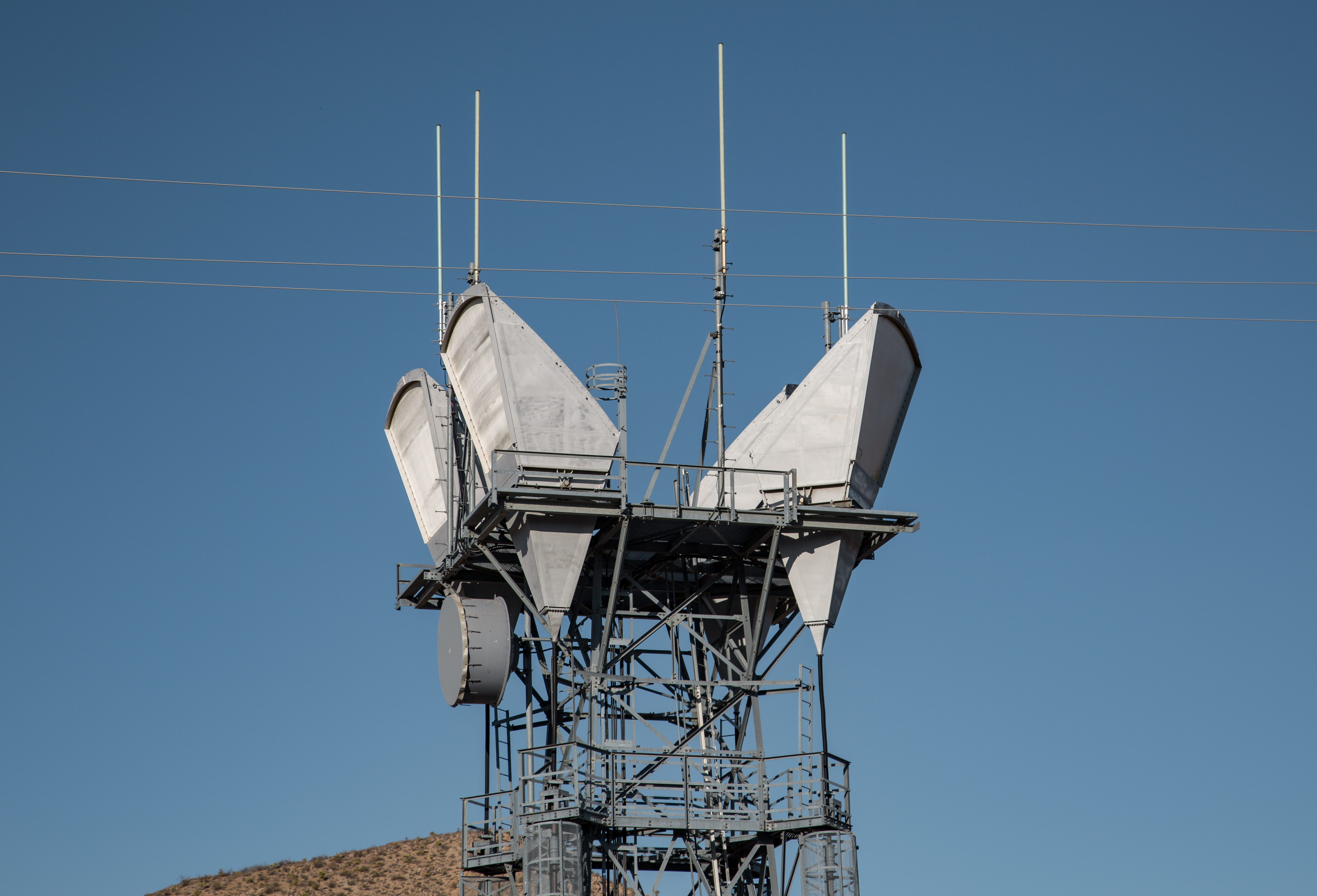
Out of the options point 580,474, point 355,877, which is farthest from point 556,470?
point 355,877

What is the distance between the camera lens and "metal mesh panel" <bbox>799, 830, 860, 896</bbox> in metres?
37.6

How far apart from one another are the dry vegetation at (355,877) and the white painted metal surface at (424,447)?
29.1 metres

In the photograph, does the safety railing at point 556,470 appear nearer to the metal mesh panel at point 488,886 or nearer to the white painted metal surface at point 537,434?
the white painted metal surface at point 537,434

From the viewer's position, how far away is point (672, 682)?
3969cm

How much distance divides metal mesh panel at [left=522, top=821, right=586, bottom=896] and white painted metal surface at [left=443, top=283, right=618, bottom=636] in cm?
390

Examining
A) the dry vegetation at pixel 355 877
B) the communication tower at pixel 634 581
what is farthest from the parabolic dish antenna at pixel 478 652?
the dry vegetation at pixel 355 877

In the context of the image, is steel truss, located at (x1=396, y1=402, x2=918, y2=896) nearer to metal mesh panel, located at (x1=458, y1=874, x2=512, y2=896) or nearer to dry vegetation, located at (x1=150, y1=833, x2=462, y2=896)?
metal mesh panel, located at (x1=458, y1=874, x2=512, y2=896)

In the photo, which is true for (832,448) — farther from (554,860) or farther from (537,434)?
(554,860)

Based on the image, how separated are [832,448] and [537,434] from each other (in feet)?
20.3

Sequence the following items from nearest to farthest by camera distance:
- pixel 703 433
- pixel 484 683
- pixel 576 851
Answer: pixel 576 851, pixel 484 683, pixel 703 433

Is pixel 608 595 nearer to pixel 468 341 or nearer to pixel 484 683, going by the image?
pixel 484 683

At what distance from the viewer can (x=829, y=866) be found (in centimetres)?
3769

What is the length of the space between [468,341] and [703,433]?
19.7 feet

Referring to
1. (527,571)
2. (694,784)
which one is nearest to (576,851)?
(694,784)
